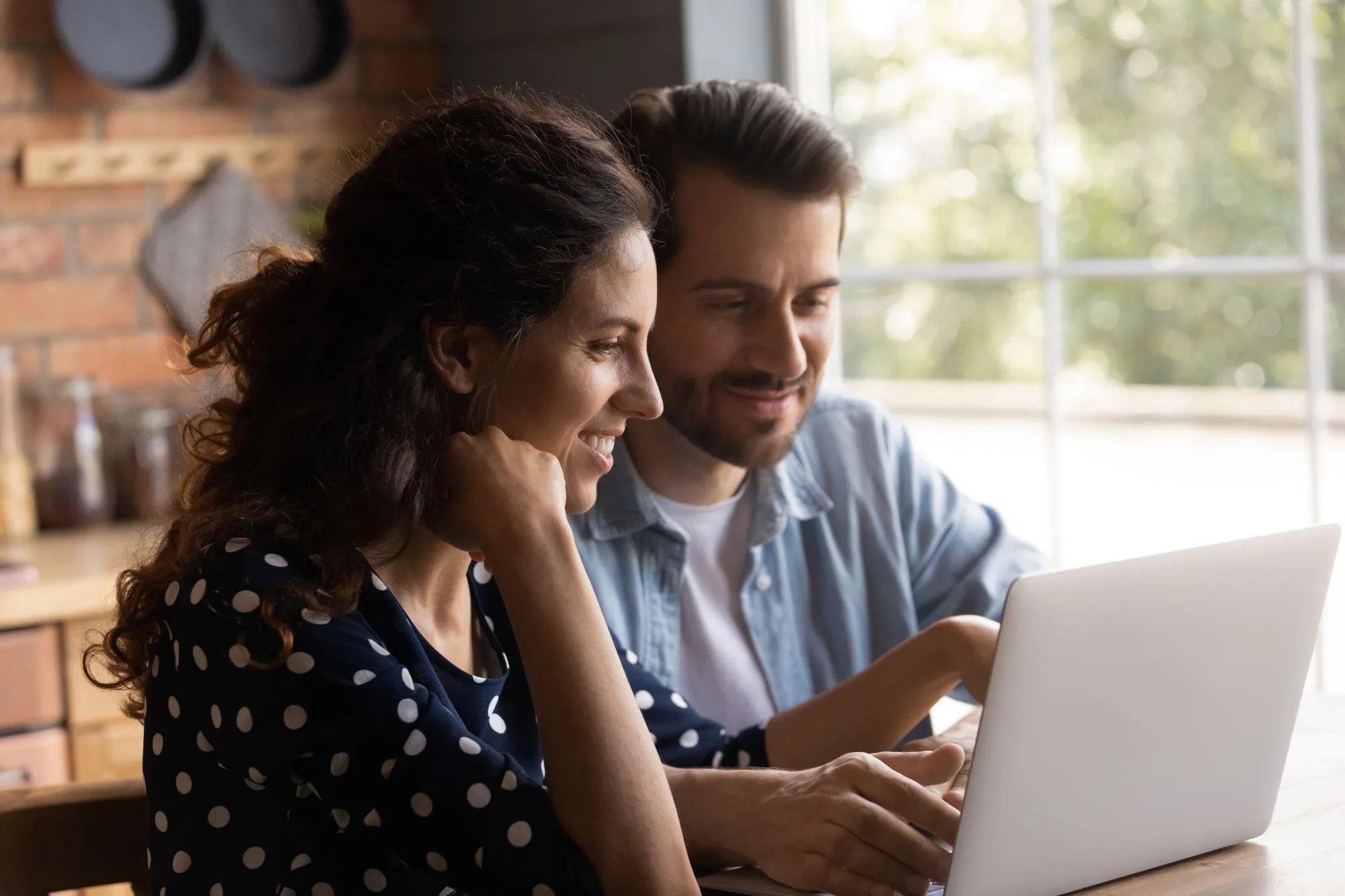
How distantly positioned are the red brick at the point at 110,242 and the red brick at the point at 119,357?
0.13 m

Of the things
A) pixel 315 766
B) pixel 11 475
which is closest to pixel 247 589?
pixel 315 766

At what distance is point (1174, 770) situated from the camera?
1.11 metres

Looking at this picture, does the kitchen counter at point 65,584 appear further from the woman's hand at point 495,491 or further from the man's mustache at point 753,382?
the woman's hand at point 495,491

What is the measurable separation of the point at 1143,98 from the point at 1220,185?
18 cm

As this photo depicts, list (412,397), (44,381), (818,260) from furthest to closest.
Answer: (44,381) → (818,260) → (412,397)

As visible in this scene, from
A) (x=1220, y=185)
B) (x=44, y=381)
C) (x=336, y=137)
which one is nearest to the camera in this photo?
(x=1220, y=185)

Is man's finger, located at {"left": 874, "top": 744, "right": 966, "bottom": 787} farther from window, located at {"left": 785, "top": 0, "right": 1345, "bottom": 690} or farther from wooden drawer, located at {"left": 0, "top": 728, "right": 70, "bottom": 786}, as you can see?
wooden drawer, located at {"left": 0, "top": 728, "right": 70, "bottom": 786}

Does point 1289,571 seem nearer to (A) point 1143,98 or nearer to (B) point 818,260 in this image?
(B) point 818,260

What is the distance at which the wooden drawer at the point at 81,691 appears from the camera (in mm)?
2254

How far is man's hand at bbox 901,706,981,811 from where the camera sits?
117 cm

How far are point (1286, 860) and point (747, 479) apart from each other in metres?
0.82

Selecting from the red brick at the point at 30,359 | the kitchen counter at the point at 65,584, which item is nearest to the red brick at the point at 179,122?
the red brick at the point at 30,359

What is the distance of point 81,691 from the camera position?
7.48ft

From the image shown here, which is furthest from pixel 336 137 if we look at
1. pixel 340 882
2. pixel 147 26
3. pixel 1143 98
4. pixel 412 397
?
pixel 340 882
